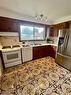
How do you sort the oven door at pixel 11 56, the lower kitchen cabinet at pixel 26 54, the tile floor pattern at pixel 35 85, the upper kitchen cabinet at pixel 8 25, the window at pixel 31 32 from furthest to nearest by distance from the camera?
1. the window at pixel 31 32
2. the lower kitchen cabinet at pixel 26 54
3. the upper kitchen cabinet at pixel 8 25
4. the oven door at pixel 11 56
5. the tile floor pattern at pixel 35 85

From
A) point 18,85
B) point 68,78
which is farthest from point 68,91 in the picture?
point 18,85

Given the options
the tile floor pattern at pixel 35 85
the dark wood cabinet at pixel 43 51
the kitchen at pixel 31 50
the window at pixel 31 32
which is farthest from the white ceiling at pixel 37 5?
the tile floor pattern at pixel 35 85

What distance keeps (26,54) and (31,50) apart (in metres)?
0.33

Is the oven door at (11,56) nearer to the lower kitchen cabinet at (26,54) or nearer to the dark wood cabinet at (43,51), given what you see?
the lower kitchen cabinet at (26,54)

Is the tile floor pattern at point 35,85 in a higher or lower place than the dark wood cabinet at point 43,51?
lower

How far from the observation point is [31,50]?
10.7 feet

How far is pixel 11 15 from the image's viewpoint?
281cm

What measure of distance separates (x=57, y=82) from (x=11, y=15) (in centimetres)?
316

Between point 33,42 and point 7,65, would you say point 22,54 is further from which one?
point 33,42

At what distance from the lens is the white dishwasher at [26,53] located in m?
3.01

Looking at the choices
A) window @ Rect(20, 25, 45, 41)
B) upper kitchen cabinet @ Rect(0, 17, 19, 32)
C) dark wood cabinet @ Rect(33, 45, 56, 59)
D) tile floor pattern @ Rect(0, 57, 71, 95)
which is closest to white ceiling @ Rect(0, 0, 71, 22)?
upper kitchen cabinet @ Rect(0, 17, 19, 32)

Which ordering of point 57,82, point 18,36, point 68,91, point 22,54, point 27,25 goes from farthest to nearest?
point 27,25 < point 18,36 < point 22,54 < point 57,82 < point 68,91

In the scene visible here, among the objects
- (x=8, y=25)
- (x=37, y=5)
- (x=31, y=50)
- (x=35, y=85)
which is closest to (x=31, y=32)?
(x=31, y=50)

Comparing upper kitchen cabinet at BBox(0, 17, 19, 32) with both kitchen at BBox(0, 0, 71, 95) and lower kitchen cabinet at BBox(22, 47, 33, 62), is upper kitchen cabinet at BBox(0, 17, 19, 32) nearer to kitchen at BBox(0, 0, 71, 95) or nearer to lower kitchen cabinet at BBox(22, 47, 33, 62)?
kitchen at BBox(0, 0, 71, 95)
